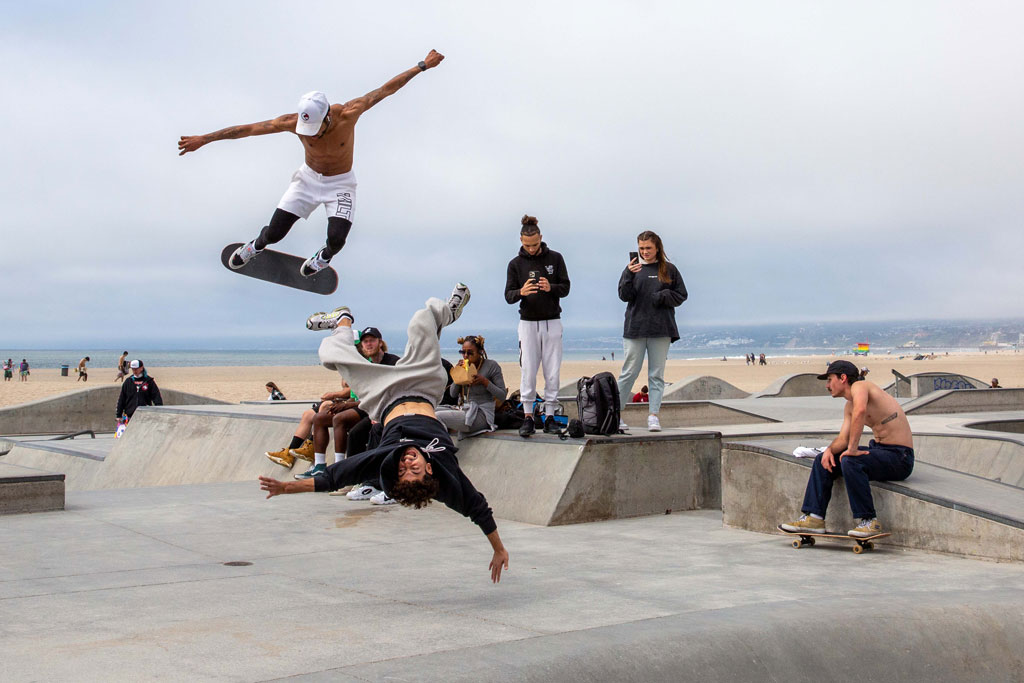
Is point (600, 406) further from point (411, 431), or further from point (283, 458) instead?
point (283, 458)

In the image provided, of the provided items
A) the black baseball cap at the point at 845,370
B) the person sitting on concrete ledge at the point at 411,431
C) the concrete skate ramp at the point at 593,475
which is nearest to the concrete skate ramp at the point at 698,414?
the concrete skate ramp at the point at 593,475

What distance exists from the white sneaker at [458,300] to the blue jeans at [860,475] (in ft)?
9.48

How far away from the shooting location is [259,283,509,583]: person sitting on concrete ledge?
503cm

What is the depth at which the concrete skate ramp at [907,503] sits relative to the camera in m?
6.29

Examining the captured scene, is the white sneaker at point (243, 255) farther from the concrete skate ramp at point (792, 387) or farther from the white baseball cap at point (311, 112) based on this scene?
the concrete skate ramp at point (792, 387)

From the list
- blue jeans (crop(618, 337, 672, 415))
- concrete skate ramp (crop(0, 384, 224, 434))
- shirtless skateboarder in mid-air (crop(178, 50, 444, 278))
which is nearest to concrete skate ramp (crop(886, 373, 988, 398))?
blue jeans (crop(618, 337, 672, 415))

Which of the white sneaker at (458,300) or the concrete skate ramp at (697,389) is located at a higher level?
the white sneaker at (458,300)

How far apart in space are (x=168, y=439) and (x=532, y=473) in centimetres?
754

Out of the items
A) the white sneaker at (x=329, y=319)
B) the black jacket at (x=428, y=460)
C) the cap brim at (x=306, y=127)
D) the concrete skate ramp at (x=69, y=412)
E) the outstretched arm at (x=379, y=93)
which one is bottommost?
the concrete skate ramp at (x=69, y=412)

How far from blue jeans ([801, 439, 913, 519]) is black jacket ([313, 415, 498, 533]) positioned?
2.81m

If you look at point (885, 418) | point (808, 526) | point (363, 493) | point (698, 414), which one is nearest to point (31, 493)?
point (363, 493)

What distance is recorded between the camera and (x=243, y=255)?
294 inches

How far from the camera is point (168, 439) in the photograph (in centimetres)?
1398

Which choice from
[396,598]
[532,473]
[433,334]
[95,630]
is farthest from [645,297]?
[95,630]
